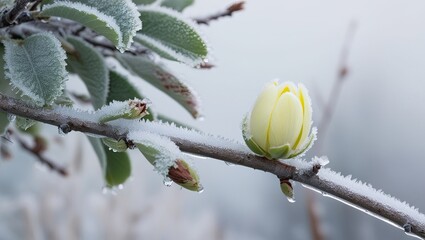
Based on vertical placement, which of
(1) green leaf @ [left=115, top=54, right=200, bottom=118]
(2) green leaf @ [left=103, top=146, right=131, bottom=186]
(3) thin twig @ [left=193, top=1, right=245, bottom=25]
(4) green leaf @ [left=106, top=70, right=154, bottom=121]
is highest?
(3) thin twig @ [left=193, top=1, right=245, bottom=25]

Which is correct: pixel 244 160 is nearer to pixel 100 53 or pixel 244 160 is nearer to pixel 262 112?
pixel 262 112

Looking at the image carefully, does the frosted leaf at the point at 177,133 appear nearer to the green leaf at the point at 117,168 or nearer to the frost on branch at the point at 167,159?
the frost on branch at the point at 167,159

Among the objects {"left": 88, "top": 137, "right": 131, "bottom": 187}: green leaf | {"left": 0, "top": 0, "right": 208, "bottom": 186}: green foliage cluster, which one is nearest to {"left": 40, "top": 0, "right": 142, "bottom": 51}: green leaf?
{"left": 0, "top": 0, "right": 208, "bottom": 186}: green foliage cluster

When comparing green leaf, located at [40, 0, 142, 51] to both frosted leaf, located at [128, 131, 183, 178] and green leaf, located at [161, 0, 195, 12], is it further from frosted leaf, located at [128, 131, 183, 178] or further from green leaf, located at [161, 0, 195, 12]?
green leaf, located at [161, 0, 195, 12]

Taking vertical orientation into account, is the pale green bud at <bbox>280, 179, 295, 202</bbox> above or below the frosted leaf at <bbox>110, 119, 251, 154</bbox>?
below

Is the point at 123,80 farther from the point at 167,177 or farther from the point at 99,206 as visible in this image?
the point at 99,206
